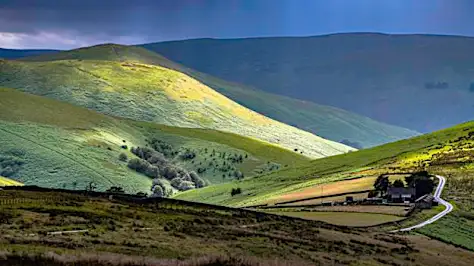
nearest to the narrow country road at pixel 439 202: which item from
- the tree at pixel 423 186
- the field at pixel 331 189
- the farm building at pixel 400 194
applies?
the tree at pixel 423 186

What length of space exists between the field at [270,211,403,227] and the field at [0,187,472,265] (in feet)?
42.6

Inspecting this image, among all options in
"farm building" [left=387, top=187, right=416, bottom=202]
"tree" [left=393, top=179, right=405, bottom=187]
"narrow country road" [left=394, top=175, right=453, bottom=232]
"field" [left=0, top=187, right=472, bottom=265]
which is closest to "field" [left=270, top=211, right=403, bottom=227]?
"narrow country road" [left=394, top=175, right=453, bottom=232]

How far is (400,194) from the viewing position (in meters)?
125

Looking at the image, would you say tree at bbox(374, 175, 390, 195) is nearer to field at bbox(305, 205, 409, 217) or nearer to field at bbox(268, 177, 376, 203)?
field at bbox(268, 177, 376, 203)

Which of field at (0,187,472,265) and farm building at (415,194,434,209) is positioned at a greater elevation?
farm building at (415,194,434,209)

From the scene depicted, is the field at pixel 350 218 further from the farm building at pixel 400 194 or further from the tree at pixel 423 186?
the tree at pixel 423 186

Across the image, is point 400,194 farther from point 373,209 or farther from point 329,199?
point 373,209

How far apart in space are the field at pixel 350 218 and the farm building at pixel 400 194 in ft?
66.9

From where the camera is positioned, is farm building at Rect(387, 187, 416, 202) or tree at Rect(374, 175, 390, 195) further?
tree at Rect(374, 175, 390, 195)

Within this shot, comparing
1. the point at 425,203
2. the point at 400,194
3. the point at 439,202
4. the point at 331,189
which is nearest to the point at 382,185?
the point at 400,194

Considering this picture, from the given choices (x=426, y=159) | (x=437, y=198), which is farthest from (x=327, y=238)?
(x=426, y=159)

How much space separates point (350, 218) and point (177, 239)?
50.3 meters

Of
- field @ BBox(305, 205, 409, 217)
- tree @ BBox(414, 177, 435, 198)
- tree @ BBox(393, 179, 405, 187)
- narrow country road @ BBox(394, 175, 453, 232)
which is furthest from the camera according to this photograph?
tree @ BBox(393, 179, 405, 187)

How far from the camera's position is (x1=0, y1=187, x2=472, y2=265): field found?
37.4 metres
